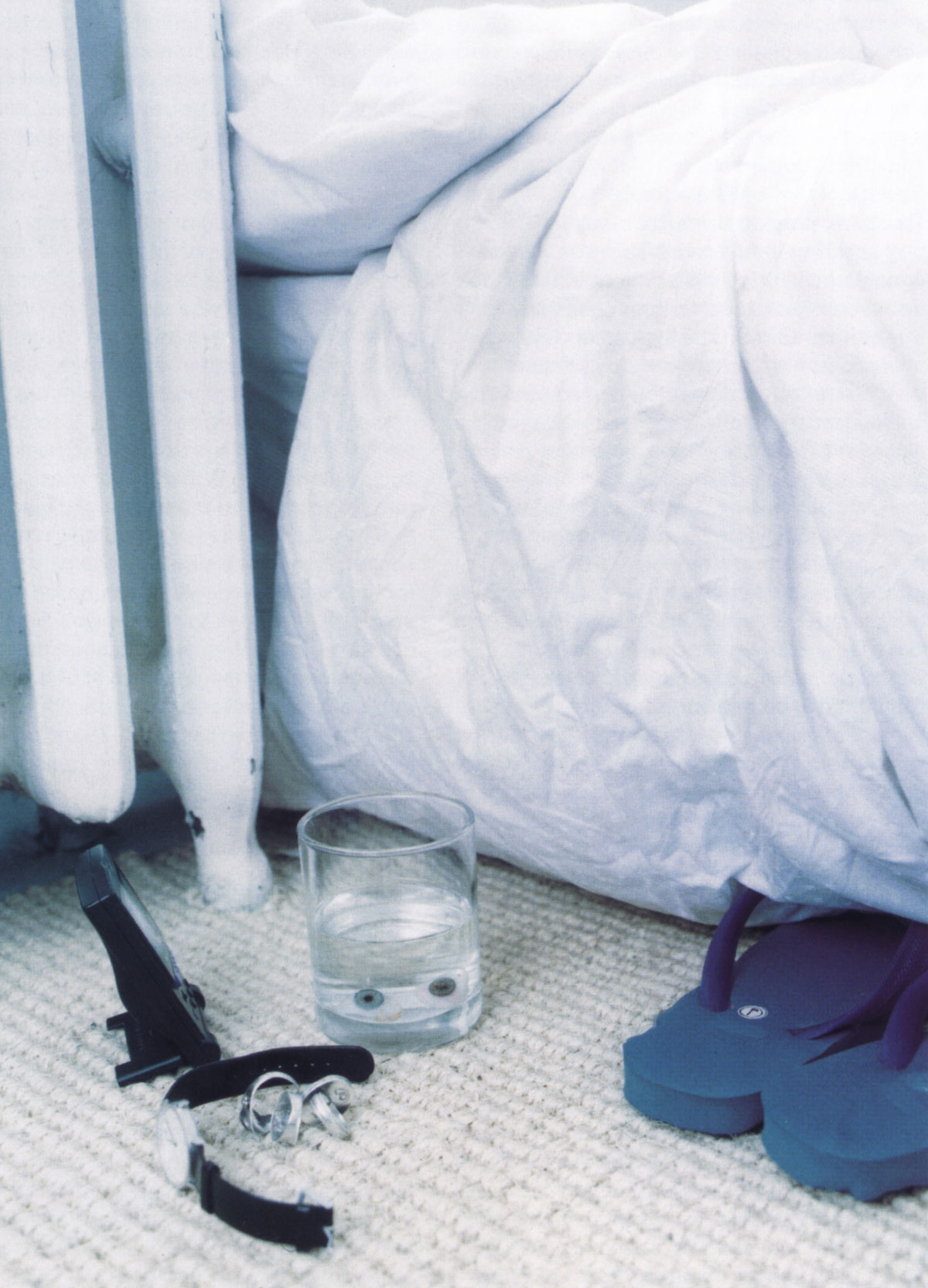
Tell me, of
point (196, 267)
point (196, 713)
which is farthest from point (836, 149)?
point (196, 713)

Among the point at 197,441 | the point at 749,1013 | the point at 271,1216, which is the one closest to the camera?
the point at 271,1216

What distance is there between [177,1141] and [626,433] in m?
0.34

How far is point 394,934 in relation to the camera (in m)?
0.54

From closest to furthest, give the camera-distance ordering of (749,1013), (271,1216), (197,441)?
(271,1216) < (749,1013) < (197,441)

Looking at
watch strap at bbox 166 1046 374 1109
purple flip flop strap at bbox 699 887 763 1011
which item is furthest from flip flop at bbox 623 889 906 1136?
watch strap at bbox 166 1046 374 1109

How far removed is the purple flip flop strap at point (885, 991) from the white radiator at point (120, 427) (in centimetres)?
29

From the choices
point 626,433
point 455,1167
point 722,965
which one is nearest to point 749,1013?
point 722,965

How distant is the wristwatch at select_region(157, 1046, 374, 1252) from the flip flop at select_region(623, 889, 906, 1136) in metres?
0.13

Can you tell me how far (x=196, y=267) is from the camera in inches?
23.8

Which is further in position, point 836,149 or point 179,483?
point 179,483

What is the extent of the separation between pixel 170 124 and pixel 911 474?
0.41m

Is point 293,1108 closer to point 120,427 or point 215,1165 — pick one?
point 215,1165

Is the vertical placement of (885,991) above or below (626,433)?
below

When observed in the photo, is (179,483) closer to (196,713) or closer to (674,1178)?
(196,713)
